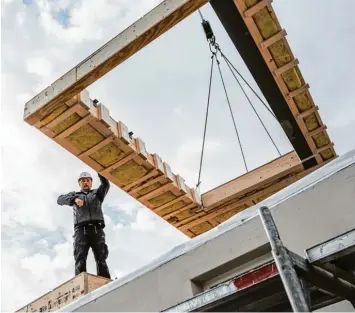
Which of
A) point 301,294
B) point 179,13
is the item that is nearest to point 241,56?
point 179,13

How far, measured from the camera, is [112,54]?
587cm

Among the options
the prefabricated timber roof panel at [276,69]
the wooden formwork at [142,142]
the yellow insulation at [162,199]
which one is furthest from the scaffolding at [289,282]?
the yellow insulation at [162,199]

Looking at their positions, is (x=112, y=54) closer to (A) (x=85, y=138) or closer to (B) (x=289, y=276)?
(A) (x=85, y=138)

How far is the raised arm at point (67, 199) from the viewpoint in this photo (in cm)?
769

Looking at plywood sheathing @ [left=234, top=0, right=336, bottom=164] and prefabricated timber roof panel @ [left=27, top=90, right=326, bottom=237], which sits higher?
plywood sheathing @ [left=234, top=0, right=336, bottom=164]

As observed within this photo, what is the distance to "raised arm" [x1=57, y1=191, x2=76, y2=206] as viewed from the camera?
303 inches

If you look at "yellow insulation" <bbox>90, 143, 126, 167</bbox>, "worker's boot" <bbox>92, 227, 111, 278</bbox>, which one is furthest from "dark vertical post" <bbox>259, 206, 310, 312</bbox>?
"worker's boot" <bbox>92, 227, 111, 278</bbox>

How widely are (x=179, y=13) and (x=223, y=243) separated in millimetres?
2810

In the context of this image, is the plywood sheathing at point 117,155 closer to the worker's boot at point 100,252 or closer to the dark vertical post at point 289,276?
the worker's boot at point 100,252

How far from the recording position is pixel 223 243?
509 cm

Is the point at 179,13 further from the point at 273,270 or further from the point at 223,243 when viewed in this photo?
the point at 273,270

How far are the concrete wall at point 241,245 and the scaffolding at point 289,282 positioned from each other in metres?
0.65

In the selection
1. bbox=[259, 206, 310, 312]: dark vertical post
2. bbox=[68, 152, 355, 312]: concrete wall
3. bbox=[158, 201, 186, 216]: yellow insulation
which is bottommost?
bbox=[259, 206, 310, 312]: dark vertical post

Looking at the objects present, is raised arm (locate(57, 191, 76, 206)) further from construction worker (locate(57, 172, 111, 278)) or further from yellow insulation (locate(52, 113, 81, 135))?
yellow insulation (locate(52, 113, 81, 135))
